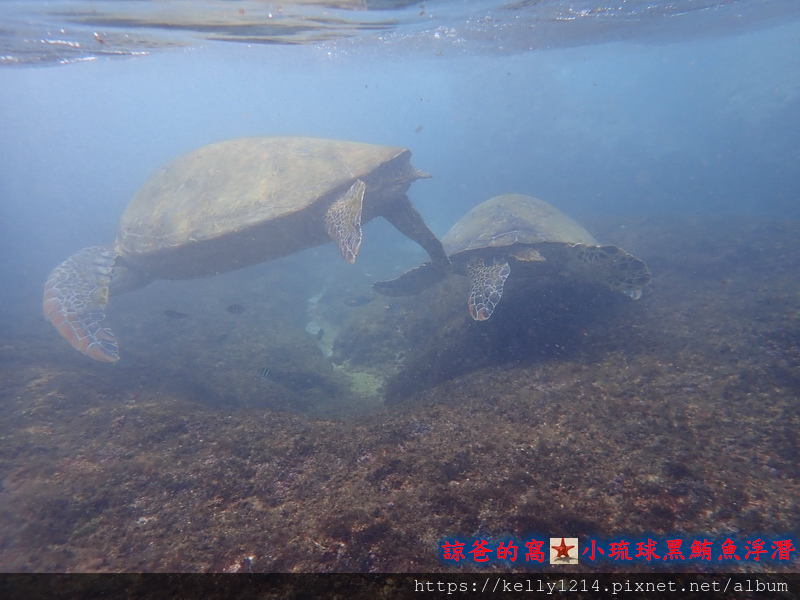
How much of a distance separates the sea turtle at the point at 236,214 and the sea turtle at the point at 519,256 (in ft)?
2.96

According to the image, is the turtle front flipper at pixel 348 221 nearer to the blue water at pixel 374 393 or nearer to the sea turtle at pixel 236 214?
the sea turtle at pixel 236 214

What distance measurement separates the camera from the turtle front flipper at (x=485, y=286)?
22.6 ft

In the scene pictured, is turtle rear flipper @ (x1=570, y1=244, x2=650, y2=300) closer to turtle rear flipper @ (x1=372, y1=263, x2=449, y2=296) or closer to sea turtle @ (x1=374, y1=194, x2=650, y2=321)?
sea turtle @ (x1=374, y1=194, x2=650, y2=321)

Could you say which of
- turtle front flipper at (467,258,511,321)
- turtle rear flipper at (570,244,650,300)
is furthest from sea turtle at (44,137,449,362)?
turtle rear flipper at (570,244,650,300)

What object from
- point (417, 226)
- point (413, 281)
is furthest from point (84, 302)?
point (417, 226)

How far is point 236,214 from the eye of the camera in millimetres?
7016

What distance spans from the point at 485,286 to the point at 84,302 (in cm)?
900

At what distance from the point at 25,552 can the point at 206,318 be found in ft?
34.2

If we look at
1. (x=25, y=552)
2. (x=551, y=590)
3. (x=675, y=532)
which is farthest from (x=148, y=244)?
(x=675, y=532)

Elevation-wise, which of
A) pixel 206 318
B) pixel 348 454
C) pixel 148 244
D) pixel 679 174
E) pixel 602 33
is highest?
pixel 602 33

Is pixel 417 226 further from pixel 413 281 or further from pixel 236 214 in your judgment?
pixel 236 214

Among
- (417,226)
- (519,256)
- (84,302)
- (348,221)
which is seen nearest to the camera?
(348,221)

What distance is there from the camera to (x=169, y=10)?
11.7 meters

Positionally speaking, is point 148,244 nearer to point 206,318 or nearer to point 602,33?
point 206,318
